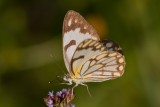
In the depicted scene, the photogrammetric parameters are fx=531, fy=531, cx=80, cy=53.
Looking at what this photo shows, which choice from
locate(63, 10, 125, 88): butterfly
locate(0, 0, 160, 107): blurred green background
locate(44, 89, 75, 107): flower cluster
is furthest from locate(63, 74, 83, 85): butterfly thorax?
locate(0, 0, 160, 107): blurred green background

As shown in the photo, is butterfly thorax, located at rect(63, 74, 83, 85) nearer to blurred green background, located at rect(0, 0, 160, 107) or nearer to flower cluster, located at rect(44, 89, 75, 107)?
flower cluster, located at rect(44, 89, 75, 107)

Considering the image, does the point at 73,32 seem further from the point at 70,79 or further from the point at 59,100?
the point at 59,100

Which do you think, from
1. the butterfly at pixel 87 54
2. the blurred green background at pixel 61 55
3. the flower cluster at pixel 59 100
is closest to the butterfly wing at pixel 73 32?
the butterfly at pixel 87 54

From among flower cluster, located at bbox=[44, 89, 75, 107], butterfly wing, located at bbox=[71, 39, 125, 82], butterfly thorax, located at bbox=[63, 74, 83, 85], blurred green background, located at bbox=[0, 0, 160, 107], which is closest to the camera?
flower cluster, located at bbox=[44, 89, 75, 107]

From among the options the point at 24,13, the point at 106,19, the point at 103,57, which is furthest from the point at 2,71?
the point at 103,57

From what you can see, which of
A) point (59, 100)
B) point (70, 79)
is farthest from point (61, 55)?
point (59, 100)
